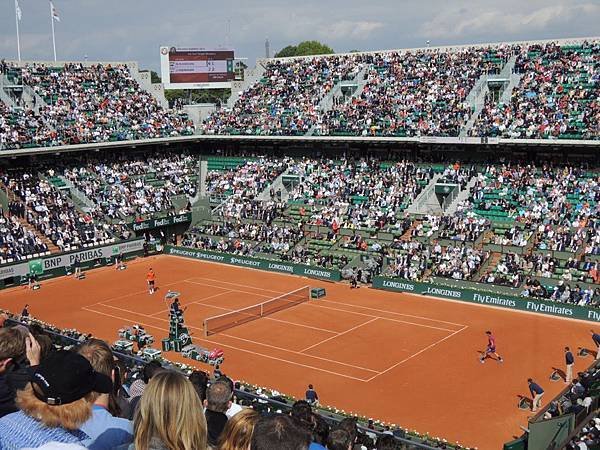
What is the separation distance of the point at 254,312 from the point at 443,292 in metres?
10.7

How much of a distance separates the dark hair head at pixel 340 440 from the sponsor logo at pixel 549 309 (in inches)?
1123

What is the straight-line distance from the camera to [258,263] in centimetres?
4559

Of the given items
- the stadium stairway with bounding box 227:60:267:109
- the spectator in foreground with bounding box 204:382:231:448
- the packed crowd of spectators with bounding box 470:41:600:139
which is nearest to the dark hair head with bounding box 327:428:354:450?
the spectator in foreground with bounding box 204:382:231:448

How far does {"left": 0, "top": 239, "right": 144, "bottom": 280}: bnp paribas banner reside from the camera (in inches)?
1672

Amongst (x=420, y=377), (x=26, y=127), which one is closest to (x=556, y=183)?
(x=420, y=377)

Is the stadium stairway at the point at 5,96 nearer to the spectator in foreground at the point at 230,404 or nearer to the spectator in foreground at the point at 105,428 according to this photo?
the spectator in foreground at the point at 230,404

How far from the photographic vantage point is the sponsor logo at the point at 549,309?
3316 centimetres

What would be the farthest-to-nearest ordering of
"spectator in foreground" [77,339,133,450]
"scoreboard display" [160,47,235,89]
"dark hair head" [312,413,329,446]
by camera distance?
"scoreboard display" [160,47,235,89]
"dark hair head" [312,413,329,446]
"spectator in foreground" [77,339,133,450]

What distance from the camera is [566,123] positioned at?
4353 centimetres

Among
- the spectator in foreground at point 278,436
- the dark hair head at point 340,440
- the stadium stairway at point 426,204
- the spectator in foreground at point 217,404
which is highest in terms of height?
the spectator in foreground at point 278,436

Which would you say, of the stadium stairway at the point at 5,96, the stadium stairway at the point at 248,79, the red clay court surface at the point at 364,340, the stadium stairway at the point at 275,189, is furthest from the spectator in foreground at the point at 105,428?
the stadium stairway at the point at 248,79

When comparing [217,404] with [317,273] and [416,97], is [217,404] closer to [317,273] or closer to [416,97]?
[317,273]

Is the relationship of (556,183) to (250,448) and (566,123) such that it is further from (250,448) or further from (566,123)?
(250,448)

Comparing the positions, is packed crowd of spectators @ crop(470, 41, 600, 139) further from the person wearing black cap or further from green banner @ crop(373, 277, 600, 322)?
the person wearing black cap
